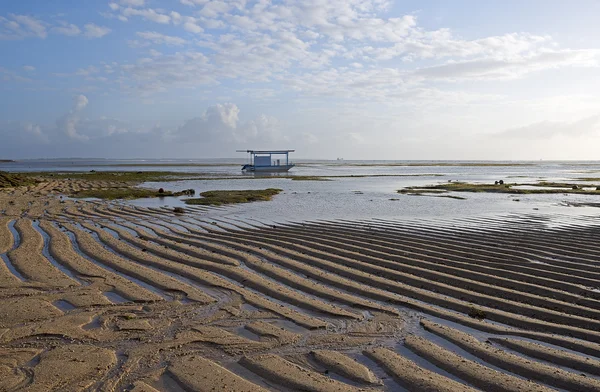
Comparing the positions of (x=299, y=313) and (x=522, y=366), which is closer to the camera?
(x=522, y=366)

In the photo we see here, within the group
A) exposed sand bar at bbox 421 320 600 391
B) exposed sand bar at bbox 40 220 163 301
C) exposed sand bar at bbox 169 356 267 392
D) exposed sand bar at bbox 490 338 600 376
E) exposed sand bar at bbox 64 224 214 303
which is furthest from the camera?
exposed sand bar at bbox 64 224 214 303

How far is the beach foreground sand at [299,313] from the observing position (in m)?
4.86

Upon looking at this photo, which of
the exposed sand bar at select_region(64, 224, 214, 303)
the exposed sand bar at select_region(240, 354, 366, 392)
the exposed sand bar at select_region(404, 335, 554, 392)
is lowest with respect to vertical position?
the exposed sand bar at select_region(404, 335, 554, 392)

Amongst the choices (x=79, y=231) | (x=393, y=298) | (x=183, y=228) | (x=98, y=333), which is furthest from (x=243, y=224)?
(x=98, y=333)

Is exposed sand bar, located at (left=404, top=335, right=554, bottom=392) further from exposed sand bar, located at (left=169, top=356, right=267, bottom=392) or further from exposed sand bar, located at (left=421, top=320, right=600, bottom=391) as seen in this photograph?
exposed sand bar, located at (left=169, top=356, right=267, bottom=392)

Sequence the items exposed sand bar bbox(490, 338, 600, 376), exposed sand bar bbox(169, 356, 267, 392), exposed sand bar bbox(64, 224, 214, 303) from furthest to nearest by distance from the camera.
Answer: exposed sand bar bbox(64, 224, 214, 303)
exposed sand bar bbox(490, 338, 600, 376)
exposed sand bar bbox(169, 356, 267, 392)

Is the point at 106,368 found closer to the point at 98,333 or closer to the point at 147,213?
the point at 98,333

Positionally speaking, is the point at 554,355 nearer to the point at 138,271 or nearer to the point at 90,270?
the point at 138,271

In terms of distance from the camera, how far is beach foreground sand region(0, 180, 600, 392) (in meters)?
4.86

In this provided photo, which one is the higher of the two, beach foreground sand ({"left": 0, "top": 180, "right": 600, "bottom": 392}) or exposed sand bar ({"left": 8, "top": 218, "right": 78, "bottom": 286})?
exposed sand bar ({"left": 8, "top": 218, "right": 78, "bottom": 286})

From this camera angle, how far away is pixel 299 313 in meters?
6.81

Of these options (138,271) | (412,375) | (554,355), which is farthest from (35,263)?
(554,355)

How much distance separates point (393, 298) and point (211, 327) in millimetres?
3012

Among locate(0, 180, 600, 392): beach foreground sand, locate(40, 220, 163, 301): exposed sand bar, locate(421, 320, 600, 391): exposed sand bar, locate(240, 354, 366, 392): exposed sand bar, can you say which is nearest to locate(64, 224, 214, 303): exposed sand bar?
locate(0, 180, 600, 392): beach foreground sand
